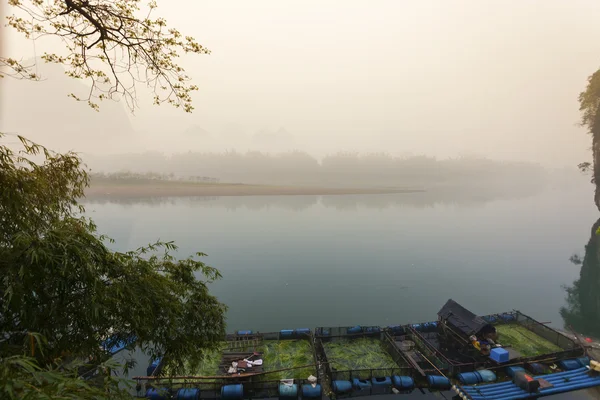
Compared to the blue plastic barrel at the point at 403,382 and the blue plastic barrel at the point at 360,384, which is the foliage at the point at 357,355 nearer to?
the blue plastic barrel at the point at 360,384

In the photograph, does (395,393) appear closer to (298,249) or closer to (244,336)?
(244,336)

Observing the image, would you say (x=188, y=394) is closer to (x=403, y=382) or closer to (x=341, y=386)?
(x=341, y=386)

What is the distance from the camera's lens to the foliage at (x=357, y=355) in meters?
21.3

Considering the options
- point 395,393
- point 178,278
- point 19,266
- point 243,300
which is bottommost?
point 243,300

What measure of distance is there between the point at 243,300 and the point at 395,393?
2690 cm

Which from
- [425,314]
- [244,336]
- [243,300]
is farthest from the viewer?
[243,300]

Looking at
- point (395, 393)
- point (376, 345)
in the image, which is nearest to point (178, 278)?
point (395, 393)

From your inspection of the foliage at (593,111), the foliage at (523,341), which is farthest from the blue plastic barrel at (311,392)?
the foliage at (593,111)

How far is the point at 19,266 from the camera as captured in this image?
6.68 meters

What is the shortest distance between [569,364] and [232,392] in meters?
25.3

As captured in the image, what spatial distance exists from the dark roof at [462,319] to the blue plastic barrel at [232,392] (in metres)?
18.6

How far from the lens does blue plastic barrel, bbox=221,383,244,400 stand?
700 inches

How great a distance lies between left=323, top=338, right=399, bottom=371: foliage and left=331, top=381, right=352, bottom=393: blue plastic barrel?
1493 millimetres

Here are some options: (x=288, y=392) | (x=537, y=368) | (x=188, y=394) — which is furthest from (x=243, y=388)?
(x=537, y=368)
